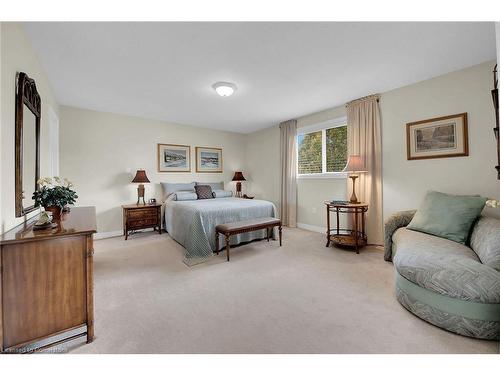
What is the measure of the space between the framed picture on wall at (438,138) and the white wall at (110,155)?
14.4ft

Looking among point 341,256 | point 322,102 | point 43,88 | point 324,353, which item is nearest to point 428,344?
point 324,353

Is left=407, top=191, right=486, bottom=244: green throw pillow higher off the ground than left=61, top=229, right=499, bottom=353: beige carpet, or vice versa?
left=407, top=191, right=486, bottom=244: green throw pillow

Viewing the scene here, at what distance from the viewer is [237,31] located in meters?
1.85

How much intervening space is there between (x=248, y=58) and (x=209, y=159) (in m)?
3.39

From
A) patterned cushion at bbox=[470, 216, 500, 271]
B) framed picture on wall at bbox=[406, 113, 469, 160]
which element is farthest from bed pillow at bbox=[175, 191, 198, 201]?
patterned cushion at bbox=[470, 216, 500, 271]

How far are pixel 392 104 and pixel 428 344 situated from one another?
308 centimetres

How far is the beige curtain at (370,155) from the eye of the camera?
3.33m

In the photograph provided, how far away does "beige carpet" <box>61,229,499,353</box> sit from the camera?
140 cm

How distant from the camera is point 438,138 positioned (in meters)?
2.79

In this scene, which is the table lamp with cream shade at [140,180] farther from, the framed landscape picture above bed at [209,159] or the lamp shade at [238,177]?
the lamp shade at [238,177]

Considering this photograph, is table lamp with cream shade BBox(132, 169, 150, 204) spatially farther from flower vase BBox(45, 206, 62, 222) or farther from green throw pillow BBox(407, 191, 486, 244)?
green throw pillow BBox(407, 191, 486, 244)

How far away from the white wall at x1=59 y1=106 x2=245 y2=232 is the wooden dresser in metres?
2.82
